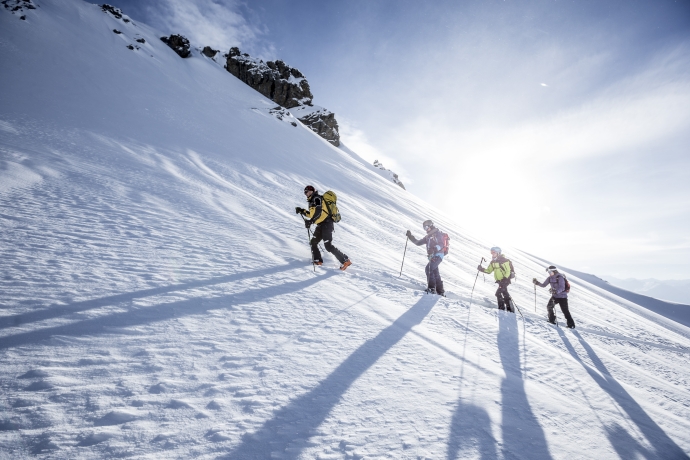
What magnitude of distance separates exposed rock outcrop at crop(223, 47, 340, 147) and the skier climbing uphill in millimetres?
53298

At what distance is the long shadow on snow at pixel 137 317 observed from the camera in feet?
7.64

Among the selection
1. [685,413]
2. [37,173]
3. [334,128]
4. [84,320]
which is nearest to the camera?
[84,320]

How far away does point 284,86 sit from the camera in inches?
2253

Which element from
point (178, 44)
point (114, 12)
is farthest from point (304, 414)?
point (178, 44)

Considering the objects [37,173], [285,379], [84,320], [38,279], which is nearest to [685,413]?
[285,379]

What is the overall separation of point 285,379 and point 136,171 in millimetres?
8979

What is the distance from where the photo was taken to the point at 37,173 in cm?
620

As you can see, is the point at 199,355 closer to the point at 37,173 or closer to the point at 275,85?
the point at 37,173

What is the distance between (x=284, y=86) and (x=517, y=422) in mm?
65137

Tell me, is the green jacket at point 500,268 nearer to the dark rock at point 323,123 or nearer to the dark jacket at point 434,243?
the dark jacket at point 434,243

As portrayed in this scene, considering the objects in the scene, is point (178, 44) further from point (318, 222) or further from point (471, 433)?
point (471, 433)

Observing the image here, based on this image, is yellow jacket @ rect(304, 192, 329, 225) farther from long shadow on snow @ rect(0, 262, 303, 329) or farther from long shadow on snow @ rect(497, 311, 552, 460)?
long shadow on snow @ rect(497, 311, 552, 460)

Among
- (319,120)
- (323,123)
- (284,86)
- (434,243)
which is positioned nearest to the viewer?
(434,243)

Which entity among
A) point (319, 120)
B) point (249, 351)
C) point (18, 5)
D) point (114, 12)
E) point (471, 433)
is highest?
point (319, 120)
